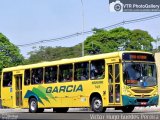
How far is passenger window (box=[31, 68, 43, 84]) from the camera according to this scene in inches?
1195

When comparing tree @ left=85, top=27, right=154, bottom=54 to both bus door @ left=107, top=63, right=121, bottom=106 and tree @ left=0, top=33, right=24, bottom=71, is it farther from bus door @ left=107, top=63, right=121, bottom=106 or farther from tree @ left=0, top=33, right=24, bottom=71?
bus door @ left=107, top=63, right=121, bottom=106

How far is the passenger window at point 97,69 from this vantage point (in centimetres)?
2544

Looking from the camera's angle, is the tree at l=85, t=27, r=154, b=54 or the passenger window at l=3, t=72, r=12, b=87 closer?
the passenger window at l=3, t=72, r=12, b=87

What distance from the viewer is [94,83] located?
85.1 ft

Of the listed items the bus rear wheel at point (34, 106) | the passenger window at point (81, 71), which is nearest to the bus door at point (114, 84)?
the passenger window at point (81, 71)

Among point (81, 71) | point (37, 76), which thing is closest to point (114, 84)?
point (81, 71)

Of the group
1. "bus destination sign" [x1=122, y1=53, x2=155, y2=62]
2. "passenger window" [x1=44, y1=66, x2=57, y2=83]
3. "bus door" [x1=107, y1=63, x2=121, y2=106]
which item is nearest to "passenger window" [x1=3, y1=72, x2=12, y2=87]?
"passenger window" [x1=44, y1=66, x2=57, y2=83]

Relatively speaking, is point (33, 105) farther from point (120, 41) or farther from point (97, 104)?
point (120, 41)

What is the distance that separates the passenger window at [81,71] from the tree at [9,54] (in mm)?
55008

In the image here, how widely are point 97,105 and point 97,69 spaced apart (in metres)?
1.92

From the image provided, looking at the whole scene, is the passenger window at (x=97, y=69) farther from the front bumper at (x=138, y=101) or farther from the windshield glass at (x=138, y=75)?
the front bumper at (x=138, y=101)

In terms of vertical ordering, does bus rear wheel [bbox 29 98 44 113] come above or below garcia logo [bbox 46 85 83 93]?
below

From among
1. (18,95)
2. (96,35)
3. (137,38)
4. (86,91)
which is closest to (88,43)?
(96,35)

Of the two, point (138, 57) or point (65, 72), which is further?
point (65, 72)
